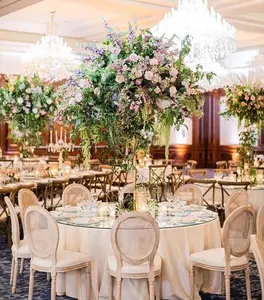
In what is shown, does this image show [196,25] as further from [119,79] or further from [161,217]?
[119,79]

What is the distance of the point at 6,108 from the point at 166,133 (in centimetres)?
487

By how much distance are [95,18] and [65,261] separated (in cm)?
912

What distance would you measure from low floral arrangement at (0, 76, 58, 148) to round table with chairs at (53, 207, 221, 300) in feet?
14.6

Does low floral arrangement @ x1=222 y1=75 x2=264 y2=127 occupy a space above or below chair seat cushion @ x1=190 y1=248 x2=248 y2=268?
above

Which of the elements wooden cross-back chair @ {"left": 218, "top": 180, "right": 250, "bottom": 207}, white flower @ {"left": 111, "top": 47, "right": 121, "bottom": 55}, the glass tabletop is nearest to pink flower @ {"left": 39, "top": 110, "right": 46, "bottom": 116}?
wooden cross-back chair @ {"left": 218, "top": 180, "right": 250, "bottom": 207}

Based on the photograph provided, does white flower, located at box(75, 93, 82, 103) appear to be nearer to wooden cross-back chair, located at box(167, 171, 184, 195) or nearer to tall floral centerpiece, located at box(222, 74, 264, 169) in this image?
tall floral centerpiece, located at box(222, 74, 264, 169)

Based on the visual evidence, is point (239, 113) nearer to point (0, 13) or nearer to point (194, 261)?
point (0, 13)

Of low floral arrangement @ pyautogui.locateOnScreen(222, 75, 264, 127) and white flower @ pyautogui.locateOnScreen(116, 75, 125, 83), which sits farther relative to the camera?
low floral arrangement @ pyautogui.locateOnScreen(222, 75, 264, 127)

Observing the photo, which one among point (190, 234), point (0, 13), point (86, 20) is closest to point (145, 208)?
point (190, 234)

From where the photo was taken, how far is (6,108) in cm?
977

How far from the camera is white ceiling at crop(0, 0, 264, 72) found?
1130cm

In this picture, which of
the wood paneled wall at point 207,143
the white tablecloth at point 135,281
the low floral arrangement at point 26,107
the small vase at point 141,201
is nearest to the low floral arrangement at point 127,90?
the small vase at point 141,201

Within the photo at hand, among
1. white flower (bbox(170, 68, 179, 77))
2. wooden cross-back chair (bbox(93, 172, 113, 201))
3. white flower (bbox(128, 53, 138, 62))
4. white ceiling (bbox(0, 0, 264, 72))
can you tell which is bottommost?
wooden cross-back chair (bbox(93, 172, 113, 201))

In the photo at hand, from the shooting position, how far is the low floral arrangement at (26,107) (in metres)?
9.77
